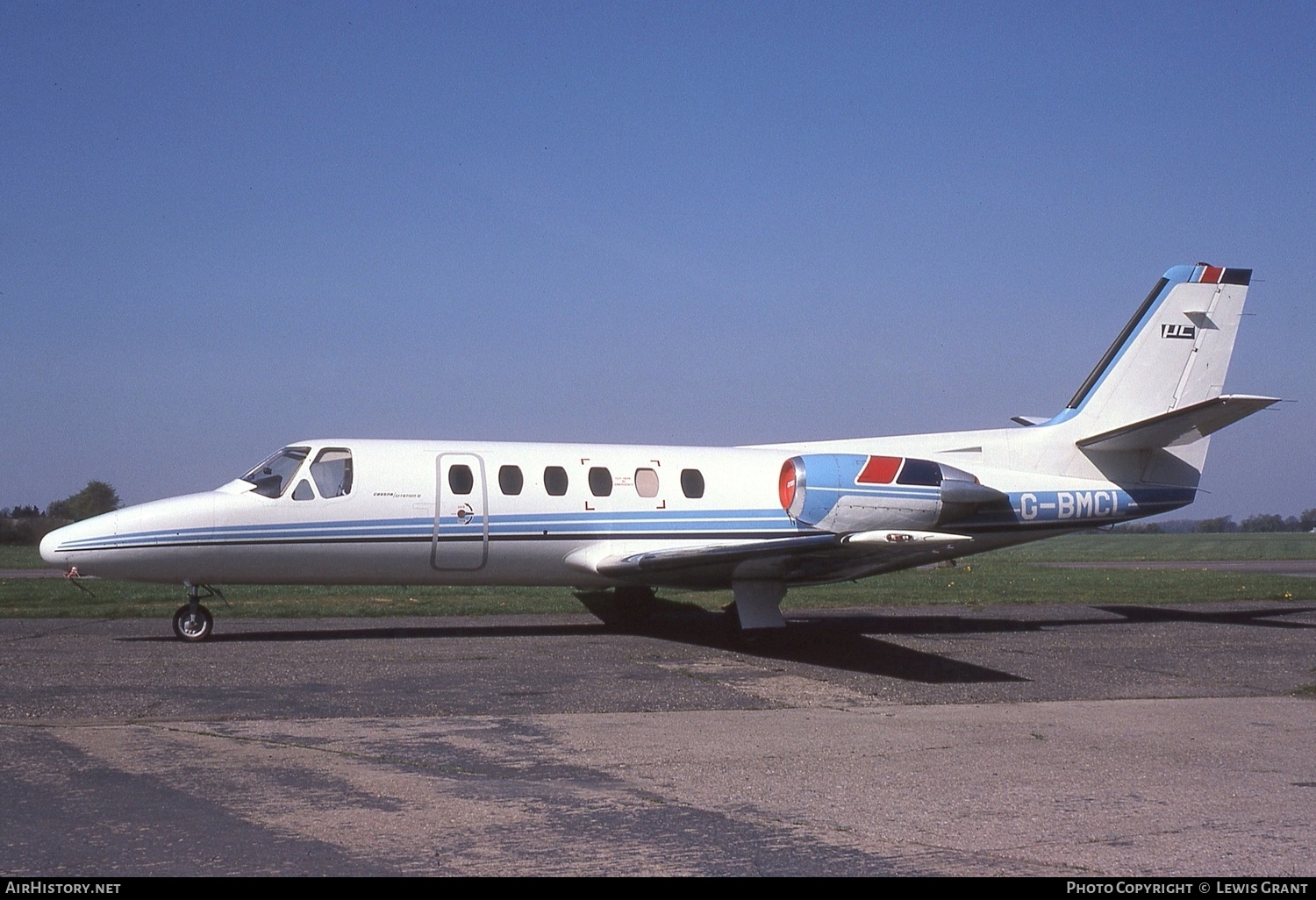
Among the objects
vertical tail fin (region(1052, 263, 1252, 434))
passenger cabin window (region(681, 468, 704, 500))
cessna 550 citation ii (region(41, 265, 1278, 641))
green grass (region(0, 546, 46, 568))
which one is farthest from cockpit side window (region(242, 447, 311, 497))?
green grass (region(0, 546, 46, 568))

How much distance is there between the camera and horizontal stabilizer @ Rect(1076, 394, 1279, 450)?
17469mm

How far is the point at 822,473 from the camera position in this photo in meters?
16.5

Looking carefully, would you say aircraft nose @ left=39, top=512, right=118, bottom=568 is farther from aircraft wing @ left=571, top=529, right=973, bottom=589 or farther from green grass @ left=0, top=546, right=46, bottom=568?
green grass @ left=0, top=546, right=46, bottom=568

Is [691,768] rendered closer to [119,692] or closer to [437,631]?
[119,692]

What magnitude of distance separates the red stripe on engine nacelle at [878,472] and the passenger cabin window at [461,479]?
529cm

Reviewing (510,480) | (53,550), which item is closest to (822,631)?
(510,480)

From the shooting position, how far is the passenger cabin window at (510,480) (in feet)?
53.7

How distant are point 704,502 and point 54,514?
1770 inches

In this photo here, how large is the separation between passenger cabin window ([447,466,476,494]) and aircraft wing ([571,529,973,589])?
1809mm

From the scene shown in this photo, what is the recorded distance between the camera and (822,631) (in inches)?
706

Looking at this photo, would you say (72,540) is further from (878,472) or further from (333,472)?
(878,472)

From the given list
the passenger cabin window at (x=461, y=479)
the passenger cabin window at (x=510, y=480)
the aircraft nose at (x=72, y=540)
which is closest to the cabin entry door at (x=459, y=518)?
the passenger cabin window at (x=461, y=479)
